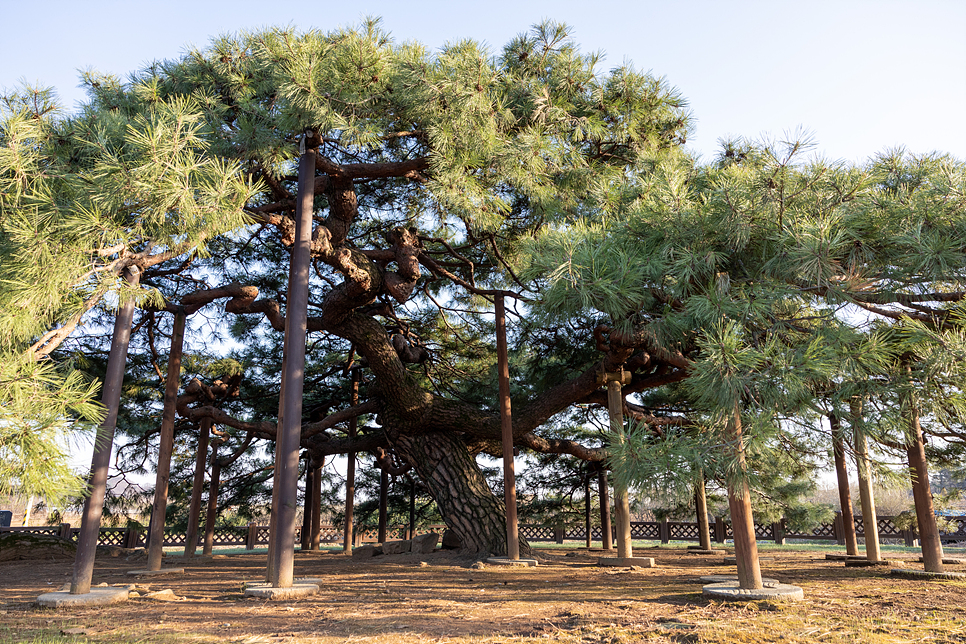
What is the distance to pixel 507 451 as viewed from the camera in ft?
19.6

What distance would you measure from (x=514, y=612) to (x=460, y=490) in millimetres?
3706

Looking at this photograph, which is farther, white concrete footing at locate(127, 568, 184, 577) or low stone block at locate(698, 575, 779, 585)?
white concrete footing at locate(127, 568, 184, 577)

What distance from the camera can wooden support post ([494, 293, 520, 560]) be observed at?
5859mm

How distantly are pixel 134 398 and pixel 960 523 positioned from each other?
1391 cm

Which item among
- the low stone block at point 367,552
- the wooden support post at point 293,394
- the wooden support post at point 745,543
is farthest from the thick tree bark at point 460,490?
the wooden support post at point 745,543

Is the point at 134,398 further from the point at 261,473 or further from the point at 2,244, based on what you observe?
the point at 2,244

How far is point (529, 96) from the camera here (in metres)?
4.91

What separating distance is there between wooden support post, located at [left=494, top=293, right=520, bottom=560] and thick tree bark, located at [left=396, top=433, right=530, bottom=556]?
0.70 meters

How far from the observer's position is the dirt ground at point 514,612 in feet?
8.57

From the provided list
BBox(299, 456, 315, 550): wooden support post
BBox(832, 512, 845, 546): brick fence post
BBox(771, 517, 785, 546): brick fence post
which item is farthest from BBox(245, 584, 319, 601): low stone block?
BBox(832, 512, 845, 546): brick fence post

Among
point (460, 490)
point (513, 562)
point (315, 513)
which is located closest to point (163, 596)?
point (513, 562)

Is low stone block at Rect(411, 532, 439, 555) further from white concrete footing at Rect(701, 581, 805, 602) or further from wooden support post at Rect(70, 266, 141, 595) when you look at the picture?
white concrete footing at Rect(701, 581, 805, 602)

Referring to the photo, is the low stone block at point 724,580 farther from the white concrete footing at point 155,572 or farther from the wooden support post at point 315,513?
the wooden support post at point 315,513

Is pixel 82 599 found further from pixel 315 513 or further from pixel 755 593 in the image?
pixel 315 513
